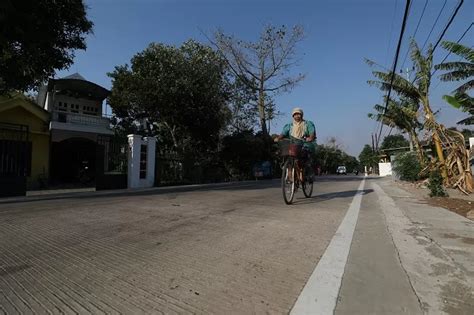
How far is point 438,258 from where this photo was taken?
3.90 m

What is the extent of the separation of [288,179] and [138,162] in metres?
10.3

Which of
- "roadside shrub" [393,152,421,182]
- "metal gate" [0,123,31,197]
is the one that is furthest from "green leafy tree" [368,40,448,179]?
"metal gate" [0,123,31,197]

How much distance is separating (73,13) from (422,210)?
10361 mm

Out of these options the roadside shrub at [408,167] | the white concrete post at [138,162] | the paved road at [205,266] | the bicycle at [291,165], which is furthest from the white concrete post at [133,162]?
the roadside shrub at [408,167]

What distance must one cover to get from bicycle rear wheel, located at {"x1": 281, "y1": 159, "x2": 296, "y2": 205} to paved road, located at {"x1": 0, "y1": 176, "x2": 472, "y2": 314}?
1.79 meters

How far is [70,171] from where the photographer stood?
2152 cm

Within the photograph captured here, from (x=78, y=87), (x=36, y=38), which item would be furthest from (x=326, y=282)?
(x=78, y=87)

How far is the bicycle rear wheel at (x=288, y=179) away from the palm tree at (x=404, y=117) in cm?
1284

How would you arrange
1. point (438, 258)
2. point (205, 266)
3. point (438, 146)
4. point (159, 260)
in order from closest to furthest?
point (205, 266)
point (159, 260)
point (438, 258)
point (438, 146)

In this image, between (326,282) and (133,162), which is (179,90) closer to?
(133,162)

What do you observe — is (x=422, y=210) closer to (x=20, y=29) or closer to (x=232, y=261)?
(x=232, y=261)

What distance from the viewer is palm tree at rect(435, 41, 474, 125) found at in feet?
45.4

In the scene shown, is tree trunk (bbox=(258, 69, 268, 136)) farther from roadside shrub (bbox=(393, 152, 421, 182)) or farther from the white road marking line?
the white road marking line

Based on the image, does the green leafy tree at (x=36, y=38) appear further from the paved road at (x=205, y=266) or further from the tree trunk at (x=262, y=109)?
the tree trunk at (x=262, y=109)
